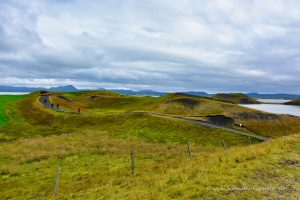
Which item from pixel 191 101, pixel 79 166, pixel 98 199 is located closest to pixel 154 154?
pixel 79 166

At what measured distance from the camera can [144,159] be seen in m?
31.7

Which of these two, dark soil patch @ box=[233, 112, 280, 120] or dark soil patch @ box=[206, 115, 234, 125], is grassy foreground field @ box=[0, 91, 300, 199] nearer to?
dark soil patch @ box=[233, 112, 280, 120]

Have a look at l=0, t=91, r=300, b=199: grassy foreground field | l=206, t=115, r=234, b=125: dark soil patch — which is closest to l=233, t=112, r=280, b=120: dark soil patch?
l=0, t=91, r=300, b=199: grassy foreground field

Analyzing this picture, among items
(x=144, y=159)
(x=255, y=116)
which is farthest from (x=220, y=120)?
(x=144, y=159)

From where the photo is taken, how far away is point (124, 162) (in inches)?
1196

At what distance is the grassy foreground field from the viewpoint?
13.1 meters

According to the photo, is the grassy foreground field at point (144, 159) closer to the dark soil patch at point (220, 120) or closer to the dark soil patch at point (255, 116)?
the dark soil patch at point (255, 116)

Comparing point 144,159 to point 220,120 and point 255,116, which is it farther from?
point 255,116

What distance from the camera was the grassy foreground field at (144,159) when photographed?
13.1m

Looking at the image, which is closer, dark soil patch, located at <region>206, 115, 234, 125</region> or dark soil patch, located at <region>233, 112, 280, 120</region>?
dark soil patch, located at <region>206, 115, 234, 125</region>

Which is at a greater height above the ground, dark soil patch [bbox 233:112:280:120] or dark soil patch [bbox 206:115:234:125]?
dark soil patch [bbox 233:112:280:120]

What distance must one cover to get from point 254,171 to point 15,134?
53578 mm

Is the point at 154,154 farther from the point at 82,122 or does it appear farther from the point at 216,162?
the point at 82,122

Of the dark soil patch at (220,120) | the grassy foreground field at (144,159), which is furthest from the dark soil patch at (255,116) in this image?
the dark soil patch at (220,120)
